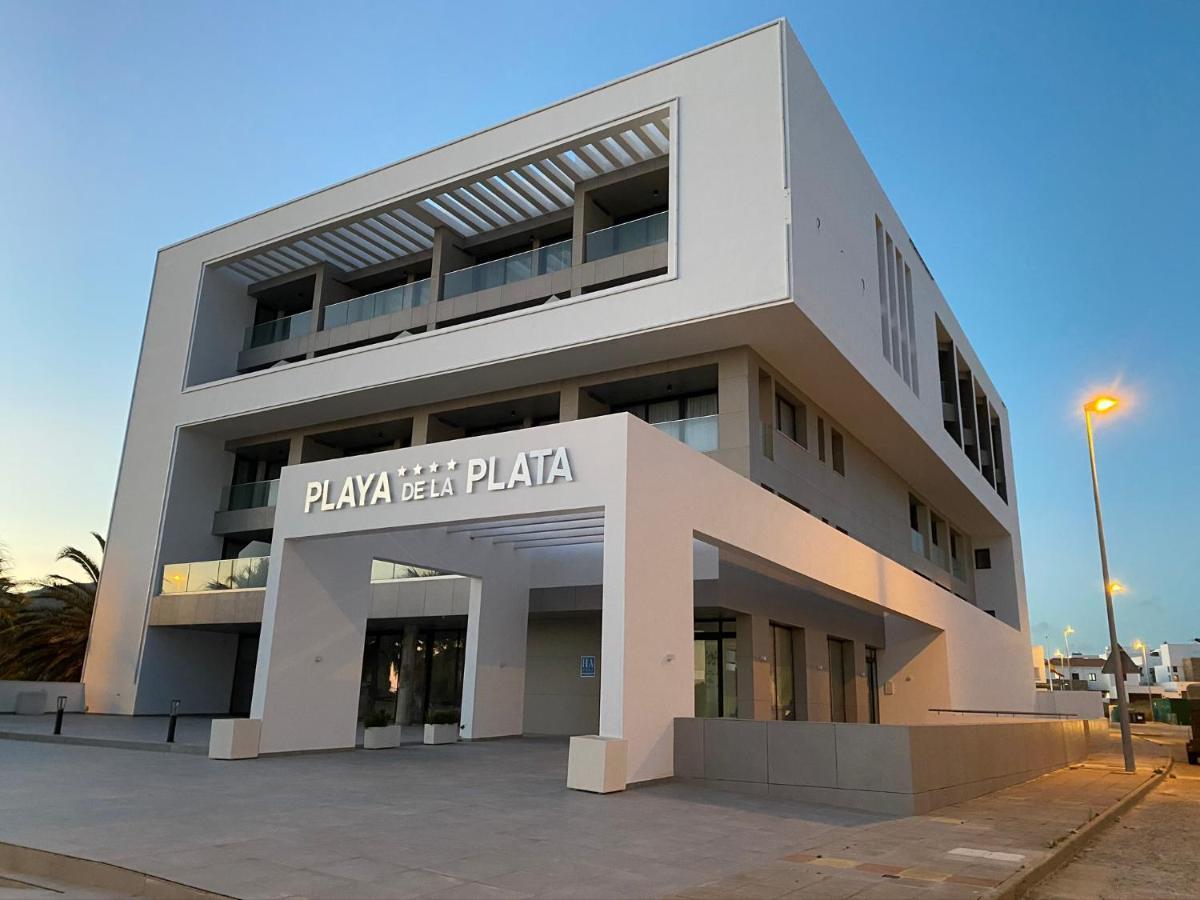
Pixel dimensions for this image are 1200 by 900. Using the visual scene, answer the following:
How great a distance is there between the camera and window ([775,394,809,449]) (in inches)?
1033

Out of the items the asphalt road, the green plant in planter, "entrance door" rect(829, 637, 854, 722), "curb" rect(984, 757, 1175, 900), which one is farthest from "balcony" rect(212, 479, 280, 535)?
the asphalt road

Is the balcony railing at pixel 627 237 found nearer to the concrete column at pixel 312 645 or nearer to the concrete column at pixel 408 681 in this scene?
the concrete column at pixel 312 645

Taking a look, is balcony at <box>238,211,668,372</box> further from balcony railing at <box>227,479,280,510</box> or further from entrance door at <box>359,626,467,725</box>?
entrance door at <box>359,626,467,725</box>

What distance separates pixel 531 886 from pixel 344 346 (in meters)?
28.9

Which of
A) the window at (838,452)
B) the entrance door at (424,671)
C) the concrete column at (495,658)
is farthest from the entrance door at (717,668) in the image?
the entrance door at (424,671)

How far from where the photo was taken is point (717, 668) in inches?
961

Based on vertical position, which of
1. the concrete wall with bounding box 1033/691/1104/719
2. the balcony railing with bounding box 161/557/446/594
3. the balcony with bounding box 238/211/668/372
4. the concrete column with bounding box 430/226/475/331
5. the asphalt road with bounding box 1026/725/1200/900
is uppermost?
the concrete column with bounding box 430/226/475/331

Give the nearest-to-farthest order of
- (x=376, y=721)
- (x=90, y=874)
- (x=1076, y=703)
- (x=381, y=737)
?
(x=90, y=874)
(x=381, y=737)
(x=376, y=721)
(x=1076, y=703)

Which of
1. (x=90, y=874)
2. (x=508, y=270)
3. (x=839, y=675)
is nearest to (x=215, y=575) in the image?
(x=508, y=270)

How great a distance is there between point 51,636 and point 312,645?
25933mm

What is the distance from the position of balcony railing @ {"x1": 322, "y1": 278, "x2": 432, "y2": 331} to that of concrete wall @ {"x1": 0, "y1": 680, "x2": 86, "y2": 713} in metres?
15.8

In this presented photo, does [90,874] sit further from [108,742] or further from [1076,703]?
→ [1076,703]

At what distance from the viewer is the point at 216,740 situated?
16.3 m

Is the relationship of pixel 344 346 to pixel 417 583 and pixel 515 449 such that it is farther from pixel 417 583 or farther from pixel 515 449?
pixel 515 449
